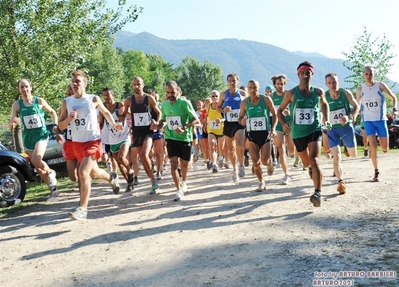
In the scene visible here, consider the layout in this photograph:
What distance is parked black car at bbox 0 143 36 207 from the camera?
7691mm

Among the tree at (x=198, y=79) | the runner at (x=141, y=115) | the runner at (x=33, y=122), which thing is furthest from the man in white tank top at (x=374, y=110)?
the tree at (x=198, y=79)

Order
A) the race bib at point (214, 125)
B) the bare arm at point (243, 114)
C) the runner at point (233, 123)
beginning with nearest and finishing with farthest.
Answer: the bare arm at point (243, 114) → the runner at point (233, 123) → the race bib at point (214, 125)

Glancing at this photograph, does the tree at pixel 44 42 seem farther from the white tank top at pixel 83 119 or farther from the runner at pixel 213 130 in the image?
the white tank top at pixel 83 119

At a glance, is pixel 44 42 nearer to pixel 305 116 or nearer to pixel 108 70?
pixel 305 116

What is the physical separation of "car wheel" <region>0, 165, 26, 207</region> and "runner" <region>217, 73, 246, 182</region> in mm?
4343

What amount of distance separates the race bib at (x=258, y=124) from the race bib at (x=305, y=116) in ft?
4.96

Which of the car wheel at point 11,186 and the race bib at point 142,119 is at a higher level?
the race bib at point 142,119

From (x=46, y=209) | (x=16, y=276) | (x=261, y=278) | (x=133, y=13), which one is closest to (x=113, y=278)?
(x=16, y=276)

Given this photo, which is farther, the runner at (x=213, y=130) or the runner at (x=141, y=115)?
the runner at (x=213, y=130)

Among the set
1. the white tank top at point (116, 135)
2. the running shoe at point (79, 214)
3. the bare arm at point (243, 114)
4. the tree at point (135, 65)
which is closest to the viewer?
the running shoe at point (79, 214)

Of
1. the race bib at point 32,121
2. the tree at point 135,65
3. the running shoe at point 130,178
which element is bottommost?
the running shoe at point 130,178

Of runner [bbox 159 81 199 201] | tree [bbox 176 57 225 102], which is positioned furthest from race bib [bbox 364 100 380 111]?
tree [bbox 176 57 225 102]

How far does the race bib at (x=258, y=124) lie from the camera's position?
25.6 ft

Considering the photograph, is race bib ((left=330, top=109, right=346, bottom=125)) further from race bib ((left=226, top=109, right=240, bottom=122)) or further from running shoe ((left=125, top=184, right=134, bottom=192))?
running shoe ((left=125, top=184, right=134, bottom=192))
